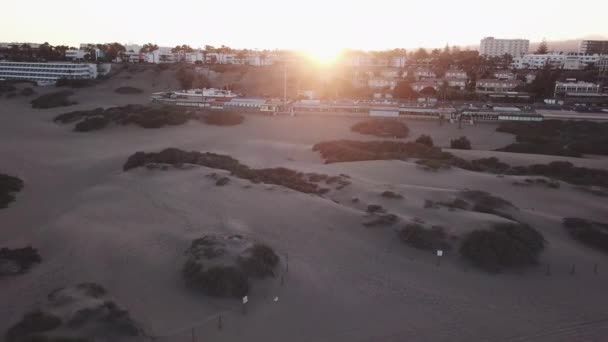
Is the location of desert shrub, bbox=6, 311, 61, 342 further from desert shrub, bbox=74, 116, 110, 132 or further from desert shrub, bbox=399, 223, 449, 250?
desert shrub, bbox=74, 116, 110, 132

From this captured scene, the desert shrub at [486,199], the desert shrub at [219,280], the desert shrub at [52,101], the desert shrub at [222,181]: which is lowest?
the desert shrub at [219,280]

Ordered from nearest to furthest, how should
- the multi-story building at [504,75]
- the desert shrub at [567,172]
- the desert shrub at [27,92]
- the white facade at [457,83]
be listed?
1. the desert shrub at [567,172]
2. the desert shrub at [27,92]
3. the white facade at [457,83]
4. the multi-story building at [504,75]

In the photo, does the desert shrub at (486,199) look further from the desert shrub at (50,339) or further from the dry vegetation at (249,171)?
the desert shrub at (50,339)

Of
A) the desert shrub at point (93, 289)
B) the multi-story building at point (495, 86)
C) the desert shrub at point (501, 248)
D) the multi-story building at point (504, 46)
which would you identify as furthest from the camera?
the multi-story building at point (504, 46)

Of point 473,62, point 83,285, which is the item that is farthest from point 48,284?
point 473,62

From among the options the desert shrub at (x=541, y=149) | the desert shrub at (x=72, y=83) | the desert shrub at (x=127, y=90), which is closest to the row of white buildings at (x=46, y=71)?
the desert shrub at (x=72, y=83)

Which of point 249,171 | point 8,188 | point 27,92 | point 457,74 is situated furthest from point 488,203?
point 457,74

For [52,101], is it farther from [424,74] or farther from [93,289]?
[424,74]

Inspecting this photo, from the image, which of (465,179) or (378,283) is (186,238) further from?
(465,179)

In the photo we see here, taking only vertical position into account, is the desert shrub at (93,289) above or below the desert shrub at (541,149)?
below
